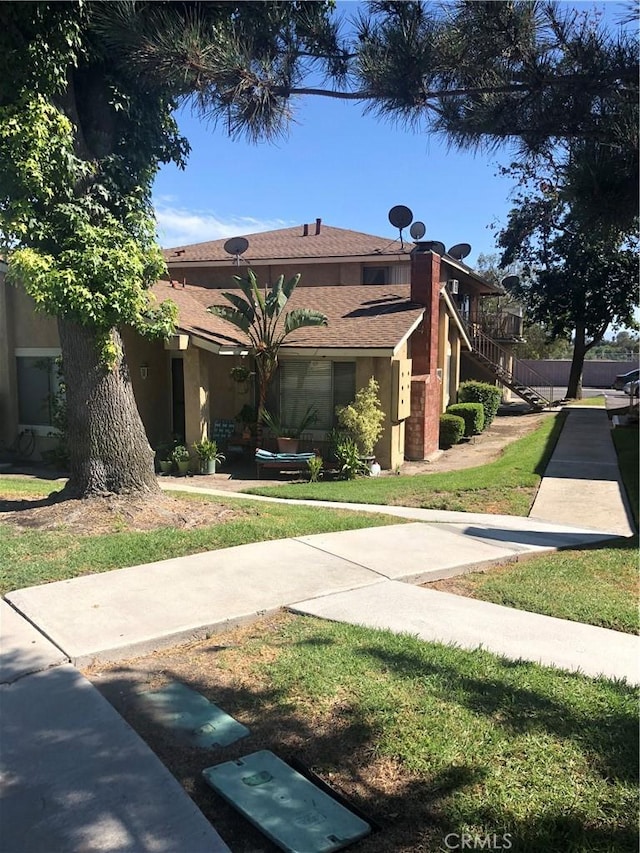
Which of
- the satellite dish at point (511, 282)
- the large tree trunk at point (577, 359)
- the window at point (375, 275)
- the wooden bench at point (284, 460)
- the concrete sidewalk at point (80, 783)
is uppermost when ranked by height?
the satellite dish at point (511, 282)

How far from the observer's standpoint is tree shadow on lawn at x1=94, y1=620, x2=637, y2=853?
258cm

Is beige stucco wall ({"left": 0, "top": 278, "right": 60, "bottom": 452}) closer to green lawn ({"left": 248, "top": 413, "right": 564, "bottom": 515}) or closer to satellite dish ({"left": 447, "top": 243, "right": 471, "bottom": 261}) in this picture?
green lawn ({"left": 248, "top": 413, "right": 564, "bottom": 515})

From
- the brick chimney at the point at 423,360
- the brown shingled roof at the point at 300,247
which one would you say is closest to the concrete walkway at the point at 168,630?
the brick chimney at the point at 423,360

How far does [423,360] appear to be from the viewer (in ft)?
57.0

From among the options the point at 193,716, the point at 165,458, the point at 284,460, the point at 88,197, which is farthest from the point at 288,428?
the point at 193,716

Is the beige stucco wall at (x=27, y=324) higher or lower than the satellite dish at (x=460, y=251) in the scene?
lower

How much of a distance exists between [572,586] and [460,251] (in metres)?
25.2

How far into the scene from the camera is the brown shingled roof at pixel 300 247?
2362 cm

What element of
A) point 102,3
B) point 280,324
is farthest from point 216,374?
point 102,3

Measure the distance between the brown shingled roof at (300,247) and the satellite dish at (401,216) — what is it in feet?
4.67

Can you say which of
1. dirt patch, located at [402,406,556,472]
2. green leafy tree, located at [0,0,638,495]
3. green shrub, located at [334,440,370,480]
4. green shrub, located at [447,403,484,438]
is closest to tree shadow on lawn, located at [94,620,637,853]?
green leafy tree, located at [0,0,638,495]

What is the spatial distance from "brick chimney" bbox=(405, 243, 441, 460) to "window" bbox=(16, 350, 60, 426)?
8.56 metres

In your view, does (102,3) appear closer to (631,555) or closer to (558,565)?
(558,565)

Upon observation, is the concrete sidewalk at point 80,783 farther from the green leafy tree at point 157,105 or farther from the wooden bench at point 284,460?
the wooden bench at point 284,460
